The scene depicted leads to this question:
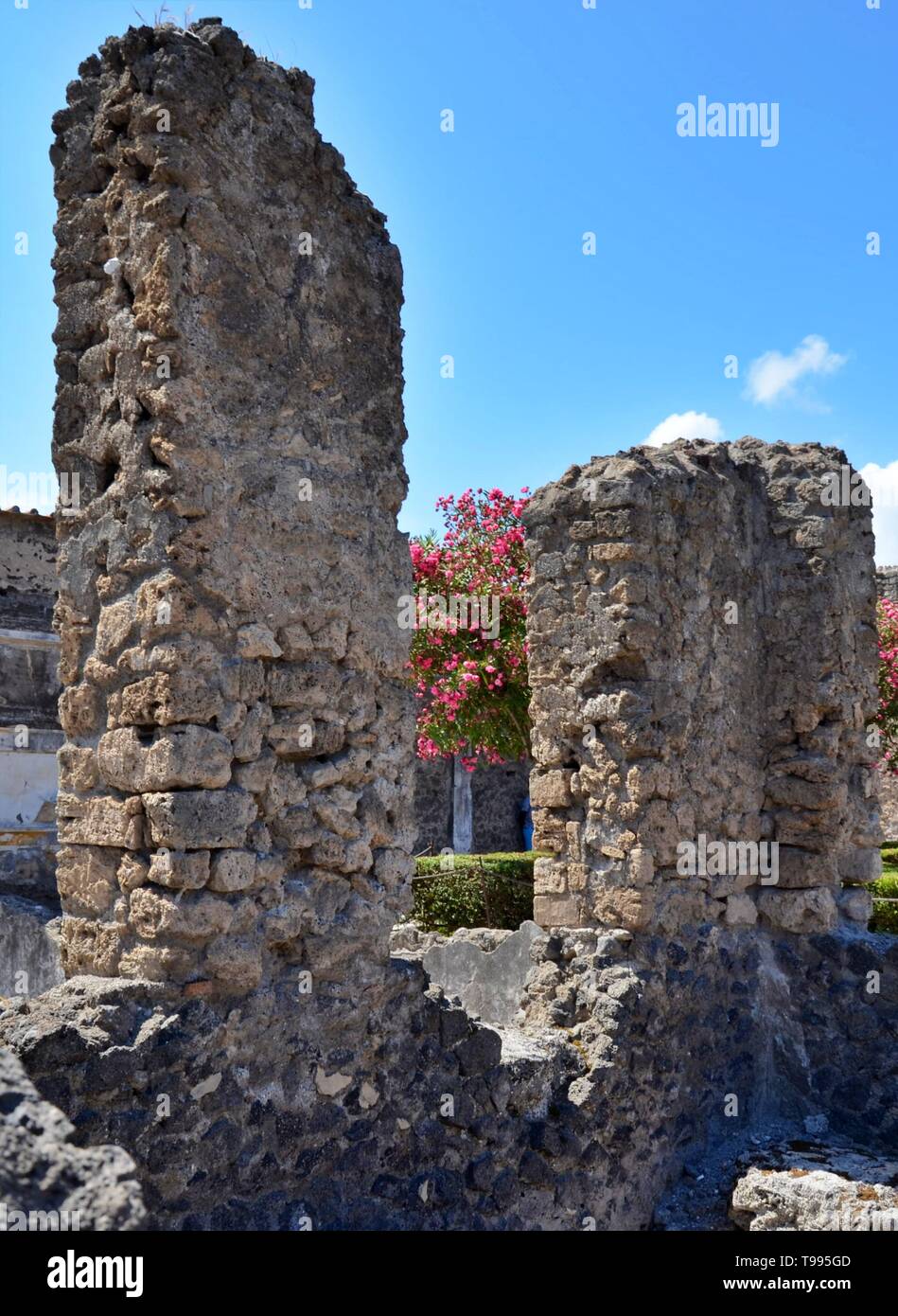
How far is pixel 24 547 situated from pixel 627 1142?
8.02 metres

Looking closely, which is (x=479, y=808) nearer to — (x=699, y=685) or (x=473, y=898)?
(x=473, y=898)

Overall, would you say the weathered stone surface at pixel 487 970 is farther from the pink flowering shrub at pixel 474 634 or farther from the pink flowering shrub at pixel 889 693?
the pink flowering shrub at pixel 889 693

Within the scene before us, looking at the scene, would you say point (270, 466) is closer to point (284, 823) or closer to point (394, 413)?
point (394, 413)

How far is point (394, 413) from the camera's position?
394 centimetres

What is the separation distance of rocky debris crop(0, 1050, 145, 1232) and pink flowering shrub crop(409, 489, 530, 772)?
27.0 feet

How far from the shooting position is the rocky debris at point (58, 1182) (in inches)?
69.6

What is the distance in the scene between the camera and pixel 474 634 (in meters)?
10.6

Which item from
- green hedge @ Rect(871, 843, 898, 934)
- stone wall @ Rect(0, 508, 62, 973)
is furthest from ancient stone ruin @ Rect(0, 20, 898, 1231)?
stone wall @ Rect(0, 508, 62, 973)

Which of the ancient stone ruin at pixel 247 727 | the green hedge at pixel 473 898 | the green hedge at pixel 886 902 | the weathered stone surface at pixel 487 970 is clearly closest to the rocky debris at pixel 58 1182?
the ancient stone ruin at pixel 247 727

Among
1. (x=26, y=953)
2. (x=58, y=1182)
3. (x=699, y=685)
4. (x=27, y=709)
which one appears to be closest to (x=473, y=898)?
(x=27, y=709)

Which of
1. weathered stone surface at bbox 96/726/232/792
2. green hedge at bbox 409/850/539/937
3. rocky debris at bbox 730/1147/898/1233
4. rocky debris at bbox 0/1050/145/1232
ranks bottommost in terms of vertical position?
rocky debris at bbox 730/1147/898/1233

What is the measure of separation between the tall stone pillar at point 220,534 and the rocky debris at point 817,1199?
7.42 ft

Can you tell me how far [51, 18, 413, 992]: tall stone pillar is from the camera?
328 cm

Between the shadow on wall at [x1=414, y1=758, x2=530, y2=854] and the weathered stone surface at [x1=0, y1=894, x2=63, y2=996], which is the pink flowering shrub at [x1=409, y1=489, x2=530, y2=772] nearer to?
the weathered stone surface at [x1=0, y1=894, x2=63, y2=996]
